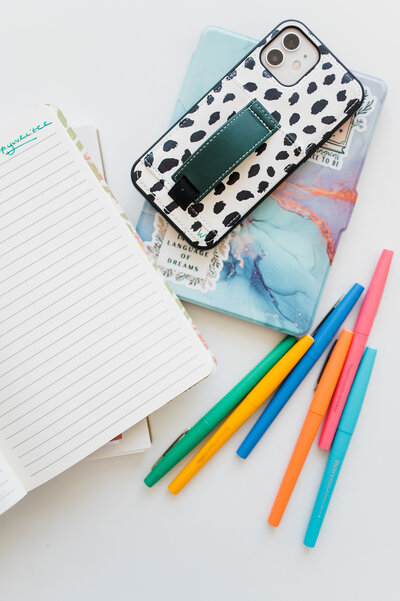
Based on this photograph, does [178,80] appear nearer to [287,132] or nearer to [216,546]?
[287,132]

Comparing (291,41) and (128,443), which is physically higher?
(291,41)

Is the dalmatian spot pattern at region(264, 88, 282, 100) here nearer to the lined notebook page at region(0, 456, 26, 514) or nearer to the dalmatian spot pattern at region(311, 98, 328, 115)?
the dalmatian spot pattern at region(311, 98, 328, 115)

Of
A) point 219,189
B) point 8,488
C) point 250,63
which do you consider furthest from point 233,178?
point 8,488

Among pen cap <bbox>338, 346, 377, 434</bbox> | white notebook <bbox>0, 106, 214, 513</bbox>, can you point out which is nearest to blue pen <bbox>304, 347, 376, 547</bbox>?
pen cap <bbox>338, 346, 377, 434</bbox>

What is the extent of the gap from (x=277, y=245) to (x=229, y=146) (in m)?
0.12

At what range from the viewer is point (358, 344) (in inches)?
20.3

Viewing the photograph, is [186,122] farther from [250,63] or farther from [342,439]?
[342,439]

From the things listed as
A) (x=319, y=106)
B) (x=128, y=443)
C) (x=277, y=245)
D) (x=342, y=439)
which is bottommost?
(x=342, y=439)

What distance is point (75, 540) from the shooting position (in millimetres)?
522

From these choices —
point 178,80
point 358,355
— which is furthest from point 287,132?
point 358,355

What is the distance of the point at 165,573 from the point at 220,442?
0.16 meters

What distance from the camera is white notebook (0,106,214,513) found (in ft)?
1.55

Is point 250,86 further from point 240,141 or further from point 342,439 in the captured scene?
point 342,439

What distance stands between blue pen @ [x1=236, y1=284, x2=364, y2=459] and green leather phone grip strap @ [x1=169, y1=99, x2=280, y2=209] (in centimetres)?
19
